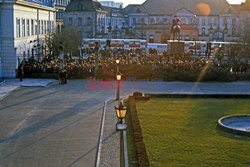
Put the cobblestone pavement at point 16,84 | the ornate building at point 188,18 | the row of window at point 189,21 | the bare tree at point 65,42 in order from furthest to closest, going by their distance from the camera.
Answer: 1. the row of window at point 189,21
2. the ornate building at point 188,18
3. the bare tree at point 65,42
4. the cobblestone pavement at point 16,84

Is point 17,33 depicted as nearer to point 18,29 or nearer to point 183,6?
point 18,29

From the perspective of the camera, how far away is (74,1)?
94.4 m

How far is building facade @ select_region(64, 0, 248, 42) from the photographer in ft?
294

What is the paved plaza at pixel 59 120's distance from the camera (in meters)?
15.0

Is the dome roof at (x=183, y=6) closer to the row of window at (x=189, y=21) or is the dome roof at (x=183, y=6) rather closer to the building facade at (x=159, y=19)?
the building facade at (x=159, y=19)

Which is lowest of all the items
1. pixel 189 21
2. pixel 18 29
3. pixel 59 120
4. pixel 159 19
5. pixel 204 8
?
pixel 59 120

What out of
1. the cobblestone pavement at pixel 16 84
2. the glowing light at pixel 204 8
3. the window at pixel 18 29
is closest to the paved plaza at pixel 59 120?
the cobblestone pavement at pixel 16 84

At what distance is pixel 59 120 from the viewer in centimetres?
A: 2061

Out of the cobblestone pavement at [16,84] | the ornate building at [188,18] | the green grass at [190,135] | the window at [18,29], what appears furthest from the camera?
the ornate building at [188,18]

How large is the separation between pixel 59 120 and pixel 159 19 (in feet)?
294

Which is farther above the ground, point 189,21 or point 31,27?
point 189,21

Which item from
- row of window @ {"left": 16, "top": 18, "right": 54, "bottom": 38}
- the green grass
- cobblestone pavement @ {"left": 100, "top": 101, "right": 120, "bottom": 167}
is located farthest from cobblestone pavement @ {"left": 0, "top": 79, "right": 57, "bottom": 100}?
cobblestone pavement @ {"left": 100, "top": 101, "right": 120, "bottom": 167}

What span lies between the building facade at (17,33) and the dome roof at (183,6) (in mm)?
63150

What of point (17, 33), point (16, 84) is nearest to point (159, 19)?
point (17, 33)
